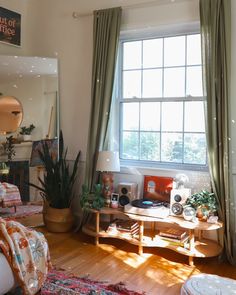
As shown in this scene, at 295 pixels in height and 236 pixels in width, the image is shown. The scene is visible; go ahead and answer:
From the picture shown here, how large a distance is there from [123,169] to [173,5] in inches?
74.7

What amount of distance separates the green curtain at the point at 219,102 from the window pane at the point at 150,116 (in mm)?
709

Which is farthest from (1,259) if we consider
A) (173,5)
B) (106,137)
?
(173,5)

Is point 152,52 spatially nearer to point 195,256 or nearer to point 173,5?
point 173,5

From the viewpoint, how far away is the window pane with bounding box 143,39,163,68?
3812 mm

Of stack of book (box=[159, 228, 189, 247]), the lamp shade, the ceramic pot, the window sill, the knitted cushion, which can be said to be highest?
the lamp shade

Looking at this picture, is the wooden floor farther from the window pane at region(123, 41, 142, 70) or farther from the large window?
the window pane at region(123, 41, 142, 70)

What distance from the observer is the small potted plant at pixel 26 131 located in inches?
163

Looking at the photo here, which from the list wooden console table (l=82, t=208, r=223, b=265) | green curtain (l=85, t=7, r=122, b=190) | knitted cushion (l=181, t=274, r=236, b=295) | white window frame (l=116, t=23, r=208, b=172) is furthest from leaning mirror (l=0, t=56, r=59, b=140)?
knitted cushion (l=181, t=274, r=236, b=295)

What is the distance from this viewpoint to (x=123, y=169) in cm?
394

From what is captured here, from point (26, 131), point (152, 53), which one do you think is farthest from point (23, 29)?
point (152, 53)

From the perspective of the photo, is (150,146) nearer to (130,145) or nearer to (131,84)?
(130,145)

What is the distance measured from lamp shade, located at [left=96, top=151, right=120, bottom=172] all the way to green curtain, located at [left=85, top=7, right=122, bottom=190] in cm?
23

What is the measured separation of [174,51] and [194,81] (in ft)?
1.38

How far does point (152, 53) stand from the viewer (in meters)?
3.85
